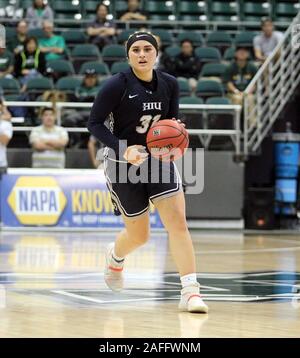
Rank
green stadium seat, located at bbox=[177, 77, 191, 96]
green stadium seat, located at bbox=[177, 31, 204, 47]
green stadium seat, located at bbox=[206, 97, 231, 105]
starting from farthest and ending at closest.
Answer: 1. green stadium seat, located at bbox=[177, 31, 204, 47]
2. green stadium seat, located at bbox=[177, 77, 191, 96]
3. green stadium seat, located at bbox=[206, 97, 231, 105]

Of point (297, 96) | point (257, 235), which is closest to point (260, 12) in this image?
point (297, 96)

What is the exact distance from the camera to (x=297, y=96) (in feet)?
60.0

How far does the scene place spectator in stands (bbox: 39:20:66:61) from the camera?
18.9 meters

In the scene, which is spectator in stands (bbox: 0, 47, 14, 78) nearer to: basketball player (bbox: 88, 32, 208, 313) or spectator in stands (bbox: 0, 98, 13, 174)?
spectator in stands (bbox: 0, 98, 13, 174)

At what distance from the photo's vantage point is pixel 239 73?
1802 cm

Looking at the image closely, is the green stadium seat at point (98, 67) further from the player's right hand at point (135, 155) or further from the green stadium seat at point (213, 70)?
the player's right hand at point (135, 155)

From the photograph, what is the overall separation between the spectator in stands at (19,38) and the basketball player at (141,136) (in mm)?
11623

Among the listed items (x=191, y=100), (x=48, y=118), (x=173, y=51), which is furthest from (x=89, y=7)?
(x=48, y=118)

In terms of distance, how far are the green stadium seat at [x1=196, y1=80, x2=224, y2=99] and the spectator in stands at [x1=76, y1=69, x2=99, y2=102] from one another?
193cm

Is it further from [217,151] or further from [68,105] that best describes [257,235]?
[68,105]

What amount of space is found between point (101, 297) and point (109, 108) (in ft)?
5.13

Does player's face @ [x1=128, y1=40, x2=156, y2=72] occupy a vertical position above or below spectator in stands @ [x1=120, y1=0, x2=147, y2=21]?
above

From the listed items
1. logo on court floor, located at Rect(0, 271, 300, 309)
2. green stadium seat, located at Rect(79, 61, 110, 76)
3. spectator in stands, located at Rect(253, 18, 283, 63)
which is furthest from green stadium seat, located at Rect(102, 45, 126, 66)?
logo on court floor, located at Rect(0, 271, 300, 309)

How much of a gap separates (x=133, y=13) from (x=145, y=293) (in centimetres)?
1353
